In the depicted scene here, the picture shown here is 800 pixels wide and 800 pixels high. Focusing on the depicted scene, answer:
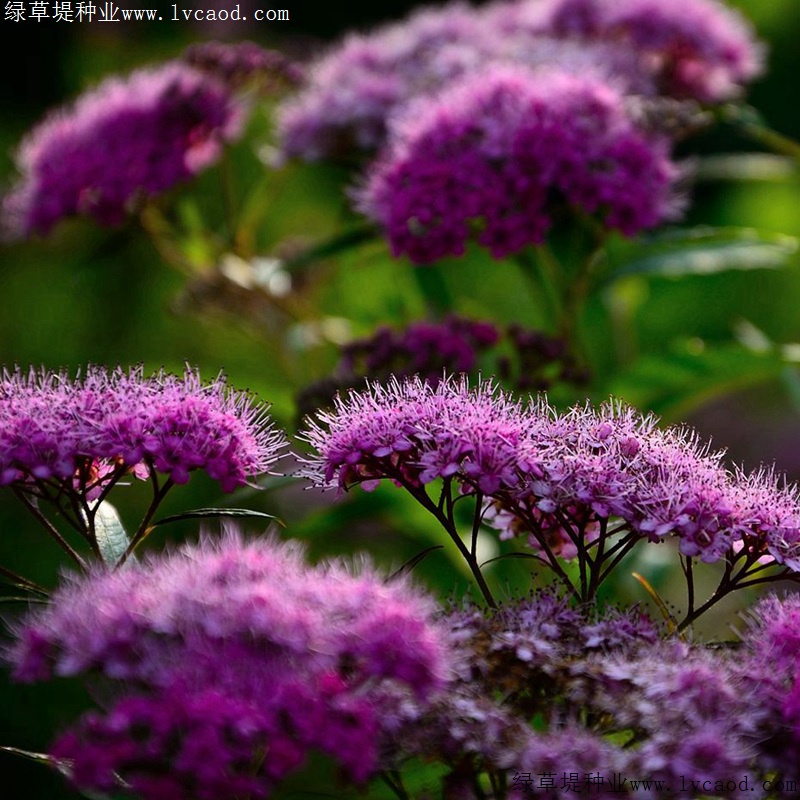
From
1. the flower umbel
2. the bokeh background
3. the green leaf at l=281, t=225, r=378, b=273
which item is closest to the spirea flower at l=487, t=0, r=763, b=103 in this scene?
the bokeh background

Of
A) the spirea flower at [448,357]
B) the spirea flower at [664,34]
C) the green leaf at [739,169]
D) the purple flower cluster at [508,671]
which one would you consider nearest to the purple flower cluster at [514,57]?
the spirea flower at [664,34]

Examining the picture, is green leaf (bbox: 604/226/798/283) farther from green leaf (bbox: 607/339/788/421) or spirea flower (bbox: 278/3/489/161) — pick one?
spirea flower (bbox: 278/3/489/161)

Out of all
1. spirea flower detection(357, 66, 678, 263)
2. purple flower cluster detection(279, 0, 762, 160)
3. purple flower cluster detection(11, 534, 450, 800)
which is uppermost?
purple flower cluster detection(279, 0, 762, 160)

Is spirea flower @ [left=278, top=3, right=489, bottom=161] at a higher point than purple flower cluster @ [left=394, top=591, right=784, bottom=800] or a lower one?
higher

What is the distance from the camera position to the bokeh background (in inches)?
94.6

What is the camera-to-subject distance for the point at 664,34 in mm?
2605

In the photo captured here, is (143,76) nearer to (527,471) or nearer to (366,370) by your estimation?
(366,370)

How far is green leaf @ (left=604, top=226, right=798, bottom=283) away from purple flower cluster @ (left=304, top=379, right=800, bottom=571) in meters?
0.86

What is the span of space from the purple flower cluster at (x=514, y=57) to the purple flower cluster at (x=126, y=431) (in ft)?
3.37

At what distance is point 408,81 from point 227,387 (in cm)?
106

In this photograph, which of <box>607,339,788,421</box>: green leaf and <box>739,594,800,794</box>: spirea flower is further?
<box>607,339,788,421</box>: green leaf

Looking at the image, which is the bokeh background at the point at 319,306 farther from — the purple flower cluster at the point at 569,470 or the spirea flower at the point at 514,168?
the purple flower cluster at the point at 569,470

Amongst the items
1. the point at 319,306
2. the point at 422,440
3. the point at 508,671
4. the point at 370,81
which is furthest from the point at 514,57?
the point at 319,306

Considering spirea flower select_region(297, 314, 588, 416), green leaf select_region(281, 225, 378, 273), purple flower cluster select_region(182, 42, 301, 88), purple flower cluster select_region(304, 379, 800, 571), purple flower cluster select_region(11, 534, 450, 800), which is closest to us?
purple flower cluster select_region(11, 534, 450, 800)
